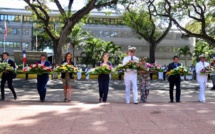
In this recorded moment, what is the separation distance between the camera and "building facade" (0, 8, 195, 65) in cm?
6016

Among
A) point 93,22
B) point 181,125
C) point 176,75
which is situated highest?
point 93,22

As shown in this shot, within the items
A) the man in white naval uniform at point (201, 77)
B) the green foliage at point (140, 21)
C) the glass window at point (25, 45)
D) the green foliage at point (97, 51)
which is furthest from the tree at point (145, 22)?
the glass window at point (25, 45)

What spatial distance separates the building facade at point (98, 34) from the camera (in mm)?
60156

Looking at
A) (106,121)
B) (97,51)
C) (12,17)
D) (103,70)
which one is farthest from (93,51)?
(106,121)

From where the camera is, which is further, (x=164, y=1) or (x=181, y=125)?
(x=164, y=1)

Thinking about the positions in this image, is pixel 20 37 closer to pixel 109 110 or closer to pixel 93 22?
pixel 93 22

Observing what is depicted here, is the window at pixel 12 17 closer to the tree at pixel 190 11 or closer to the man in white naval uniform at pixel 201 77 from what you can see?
the tree at pixel 190 11

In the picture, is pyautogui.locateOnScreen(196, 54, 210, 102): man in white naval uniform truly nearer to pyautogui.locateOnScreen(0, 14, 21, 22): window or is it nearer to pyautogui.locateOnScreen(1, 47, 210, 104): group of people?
pyautogui.locateOnScreen(1, 47, 210, 104): group of people

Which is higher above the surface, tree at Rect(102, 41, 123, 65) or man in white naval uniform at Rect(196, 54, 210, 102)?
tree at Rect(102, 41, 123, 65)

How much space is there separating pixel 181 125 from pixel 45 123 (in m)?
2.73

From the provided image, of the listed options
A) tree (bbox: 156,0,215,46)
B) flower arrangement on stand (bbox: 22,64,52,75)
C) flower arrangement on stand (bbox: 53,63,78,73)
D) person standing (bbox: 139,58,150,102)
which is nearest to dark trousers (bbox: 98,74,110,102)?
flower arrangement on stand (bbox: 53,63,78,73)

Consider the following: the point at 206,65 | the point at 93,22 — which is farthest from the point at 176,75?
the point at 93,22

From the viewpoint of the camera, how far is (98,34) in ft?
205

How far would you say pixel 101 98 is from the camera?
9.59 m
